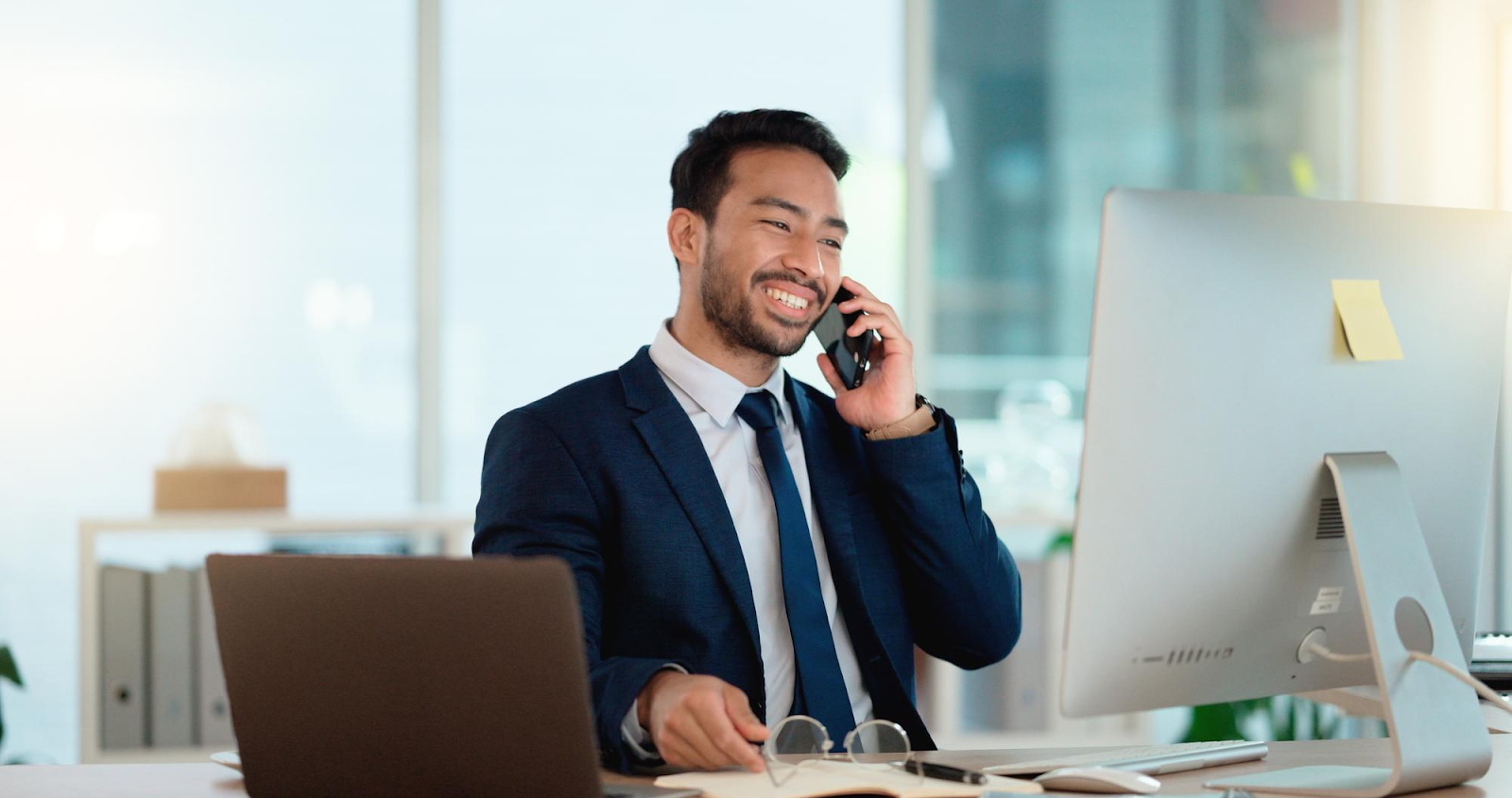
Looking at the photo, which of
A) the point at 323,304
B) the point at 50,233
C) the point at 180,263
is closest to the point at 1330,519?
the point at 323,304

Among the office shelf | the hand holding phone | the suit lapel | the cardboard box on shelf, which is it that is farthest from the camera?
the cardboard box on shelf

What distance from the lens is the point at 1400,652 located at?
47.6 inches

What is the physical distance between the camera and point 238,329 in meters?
3.56

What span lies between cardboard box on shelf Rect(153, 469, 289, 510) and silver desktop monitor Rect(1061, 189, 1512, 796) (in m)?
2.53

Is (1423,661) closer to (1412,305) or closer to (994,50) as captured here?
(1412,305)

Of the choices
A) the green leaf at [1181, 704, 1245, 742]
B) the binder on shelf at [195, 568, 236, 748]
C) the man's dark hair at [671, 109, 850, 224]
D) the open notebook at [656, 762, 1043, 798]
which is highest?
the man's dark hair at [671, 109, 850, 224]

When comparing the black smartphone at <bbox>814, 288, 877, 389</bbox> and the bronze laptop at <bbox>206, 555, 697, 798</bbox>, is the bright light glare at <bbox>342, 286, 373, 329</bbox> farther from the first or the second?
the bronze laptop at <bbox>206, 555, 697, 798</bbox>

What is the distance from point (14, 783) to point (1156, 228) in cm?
113

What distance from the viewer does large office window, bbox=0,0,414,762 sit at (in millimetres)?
3434

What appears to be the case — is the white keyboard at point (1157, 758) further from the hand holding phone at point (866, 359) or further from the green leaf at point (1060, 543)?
the green leaf at point (1060, 543)

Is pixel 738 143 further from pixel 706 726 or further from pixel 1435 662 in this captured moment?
pixel 1435 662

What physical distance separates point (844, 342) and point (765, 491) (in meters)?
0.23

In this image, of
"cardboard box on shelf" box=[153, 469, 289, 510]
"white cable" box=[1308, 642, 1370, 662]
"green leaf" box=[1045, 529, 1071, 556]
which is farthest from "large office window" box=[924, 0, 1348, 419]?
"white cable" box=[1308, 642, 1370, 662]

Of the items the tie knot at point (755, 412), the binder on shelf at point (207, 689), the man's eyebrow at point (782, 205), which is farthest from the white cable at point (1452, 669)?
the binder on shelf at point (207, 689)
